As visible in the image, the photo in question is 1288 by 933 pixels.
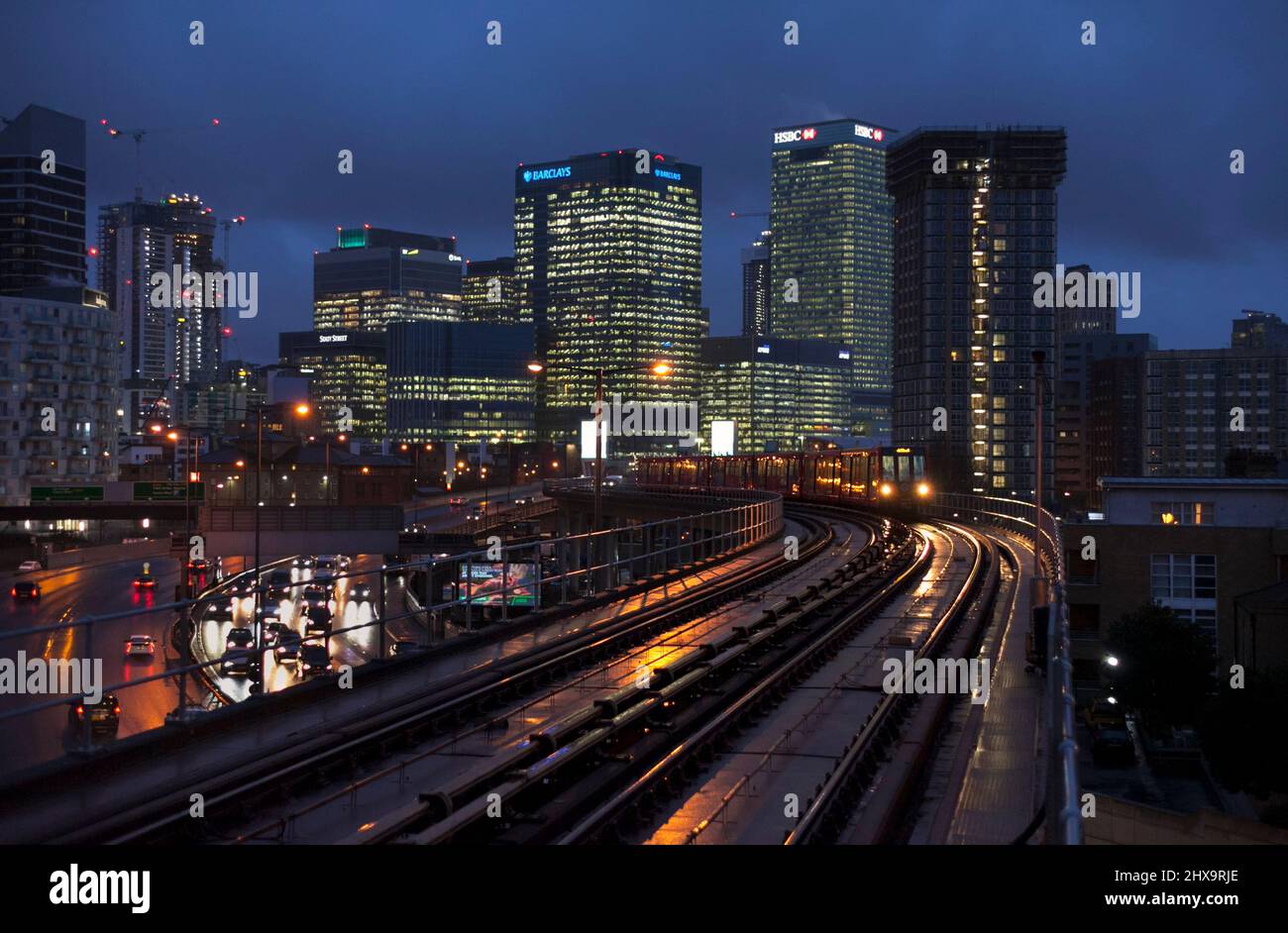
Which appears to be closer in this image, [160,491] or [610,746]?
[610,746]

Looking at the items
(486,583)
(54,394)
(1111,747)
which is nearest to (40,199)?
(54,394)

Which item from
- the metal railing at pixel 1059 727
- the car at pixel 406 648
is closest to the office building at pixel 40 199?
the car at pixel 406 648

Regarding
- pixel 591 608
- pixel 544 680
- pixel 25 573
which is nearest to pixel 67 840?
pixel 544 680

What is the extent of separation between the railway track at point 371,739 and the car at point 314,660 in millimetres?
1581

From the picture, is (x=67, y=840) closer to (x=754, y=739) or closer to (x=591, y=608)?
(x=754, y=739)

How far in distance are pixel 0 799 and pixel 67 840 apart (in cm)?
110

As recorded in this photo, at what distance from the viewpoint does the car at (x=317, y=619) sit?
583 inches

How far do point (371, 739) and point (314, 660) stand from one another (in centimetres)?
424

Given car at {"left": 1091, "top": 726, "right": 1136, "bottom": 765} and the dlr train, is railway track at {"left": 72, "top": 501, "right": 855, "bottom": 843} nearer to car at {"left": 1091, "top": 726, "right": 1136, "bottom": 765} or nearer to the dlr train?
car at {"left": 1091, "top": 726, "right": 1136, "bottom": 765}

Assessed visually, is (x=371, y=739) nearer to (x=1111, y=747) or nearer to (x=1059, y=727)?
(x=1059, y=727)

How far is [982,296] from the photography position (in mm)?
156375

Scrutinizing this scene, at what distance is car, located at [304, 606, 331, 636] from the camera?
48.6 ft

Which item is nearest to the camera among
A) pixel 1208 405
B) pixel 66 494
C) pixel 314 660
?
pixel 314 660
